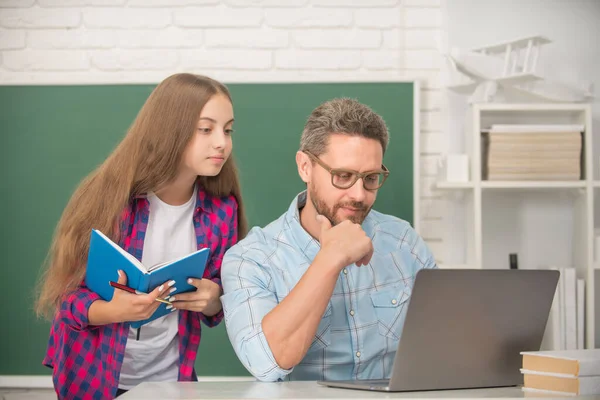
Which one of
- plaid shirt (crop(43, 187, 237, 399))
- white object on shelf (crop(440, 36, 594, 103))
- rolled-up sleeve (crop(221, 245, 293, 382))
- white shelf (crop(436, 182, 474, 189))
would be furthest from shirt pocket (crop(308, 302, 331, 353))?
white object on shelf (crop(440, 36, 594, 103))

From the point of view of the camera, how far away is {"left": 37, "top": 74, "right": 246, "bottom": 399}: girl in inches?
73.5

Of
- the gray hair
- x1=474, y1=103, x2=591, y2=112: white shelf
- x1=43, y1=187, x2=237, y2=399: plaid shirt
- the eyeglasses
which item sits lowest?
x1=43, y1=187, x2=237, y2=399: plaid shirt

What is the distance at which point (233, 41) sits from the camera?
3.01 m

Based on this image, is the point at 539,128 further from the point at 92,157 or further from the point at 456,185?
the point at 92,157

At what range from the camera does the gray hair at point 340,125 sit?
1.75 m

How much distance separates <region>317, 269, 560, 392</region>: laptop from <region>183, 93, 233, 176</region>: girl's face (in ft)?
2.43

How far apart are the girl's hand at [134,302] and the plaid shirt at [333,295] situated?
151 mm

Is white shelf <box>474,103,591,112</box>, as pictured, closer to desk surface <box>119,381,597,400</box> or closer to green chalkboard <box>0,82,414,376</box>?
green chalkboard <box>0,82,414,376</box>

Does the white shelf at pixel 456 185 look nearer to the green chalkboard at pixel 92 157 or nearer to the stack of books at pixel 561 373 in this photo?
the green chalkboard at pixel 92 157

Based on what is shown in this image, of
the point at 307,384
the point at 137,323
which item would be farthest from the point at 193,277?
the point at 307,384

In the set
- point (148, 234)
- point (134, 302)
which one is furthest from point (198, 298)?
point (148, 234)

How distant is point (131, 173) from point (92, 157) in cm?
114

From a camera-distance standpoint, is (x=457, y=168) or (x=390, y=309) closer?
(x=390, y=309)

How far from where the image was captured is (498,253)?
2.94 meters
